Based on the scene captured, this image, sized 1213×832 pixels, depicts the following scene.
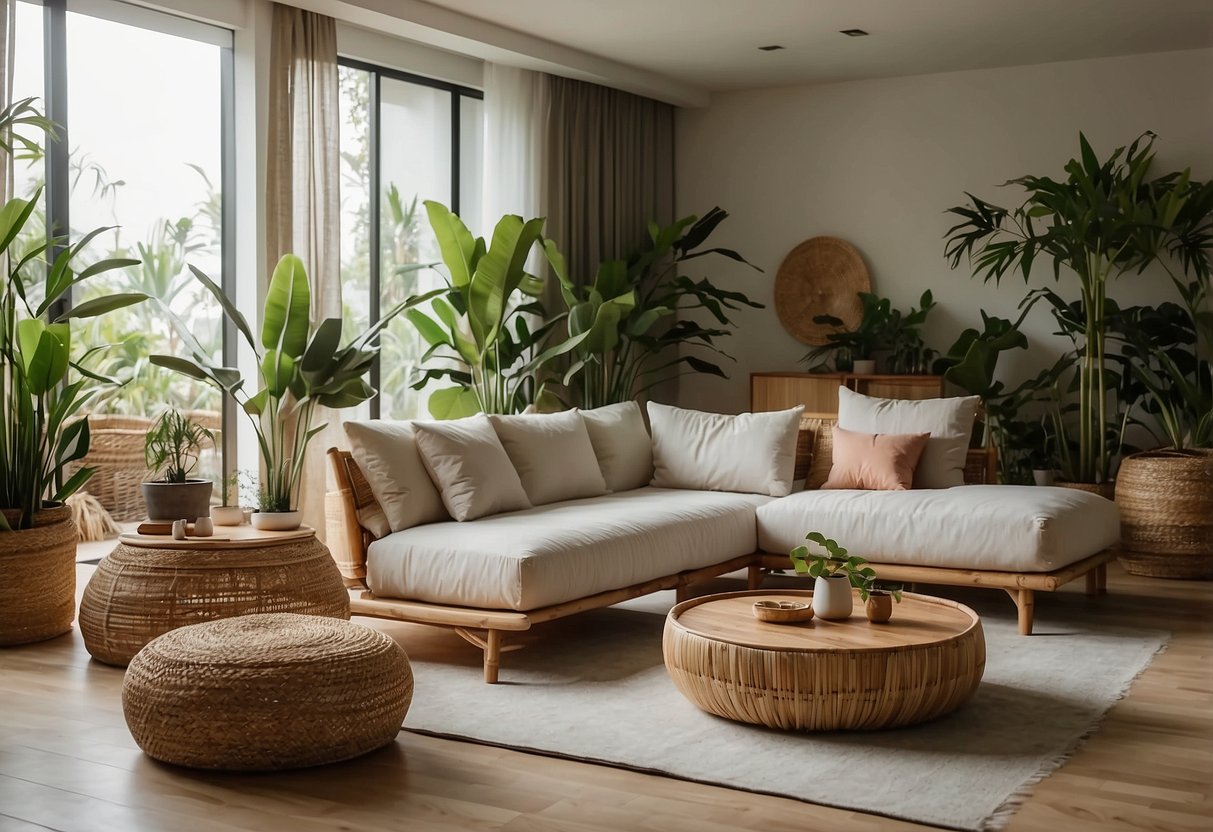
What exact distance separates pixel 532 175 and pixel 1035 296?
2.91 metres

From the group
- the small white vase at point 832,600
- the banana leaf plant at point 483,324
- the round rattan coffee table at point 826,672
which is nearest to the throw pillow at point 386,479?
the round rattan coffee table at point 826,672

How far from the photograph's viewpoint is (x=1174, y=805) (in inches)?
116

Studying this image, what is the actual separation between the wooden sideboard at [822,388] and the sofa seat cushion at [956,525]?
186 centimetres

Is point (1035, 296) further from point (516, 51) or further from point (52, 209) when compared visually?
point (52, 209)

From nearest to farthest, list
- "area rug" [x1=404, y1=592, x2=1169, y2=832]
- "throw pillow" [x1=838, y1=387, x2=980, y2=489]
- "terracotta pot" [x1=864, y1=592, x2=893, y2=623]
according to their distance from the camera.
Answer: "area rug" [x1=404, y1=592, x2=1169, y2=832] < "terracotta pot" [x1=864, y1=592, x2=893, y2=623] < "throw pillow" [x1=838, y1=387, x2=980, y2=489]

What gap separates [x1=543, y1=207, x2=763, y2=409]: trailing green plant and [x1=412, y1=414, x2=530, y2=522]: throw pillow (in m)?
1.78

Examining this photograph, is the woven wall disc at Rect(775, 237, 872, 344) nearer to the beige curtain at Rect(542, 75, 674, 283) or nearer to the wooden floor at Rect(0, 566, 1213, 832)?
the beige curtain at Rect(542, 75, 674, 283)

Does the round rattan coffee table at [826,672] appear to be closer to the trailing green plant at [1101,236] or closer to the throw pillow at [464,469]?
the throw pillow at [464,469]

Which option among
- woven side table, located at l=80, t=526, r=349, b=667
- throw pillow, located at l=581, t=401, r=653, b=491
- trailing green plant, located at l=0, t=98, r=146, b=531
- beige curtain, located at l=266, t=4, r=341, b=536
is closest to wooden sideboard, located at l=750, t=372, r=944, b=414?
throw pillow, located at l=581, t=401, r=653, b=491

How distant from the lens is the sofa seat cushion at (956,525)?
15.6 feet

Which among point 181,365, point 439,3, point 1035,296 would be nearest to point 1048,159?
point 1035,296

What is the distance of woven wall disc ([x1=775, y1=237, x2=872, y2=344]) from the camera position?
7883 mm

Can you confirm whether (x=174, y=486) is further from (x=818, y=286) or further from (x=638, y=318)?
(x=818, y=286)

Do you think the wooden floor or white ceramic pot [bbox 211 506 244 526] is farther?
white ceramic pot [bbox 211 506 244 526]
